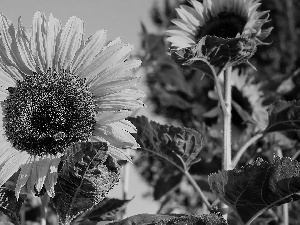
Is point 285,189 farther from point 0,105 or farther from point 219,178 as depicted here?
point 0,105

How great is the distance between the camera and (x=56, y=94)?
3.85ft

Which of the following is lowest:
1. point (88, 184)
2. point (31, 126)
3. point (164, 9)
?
point (88, 184)

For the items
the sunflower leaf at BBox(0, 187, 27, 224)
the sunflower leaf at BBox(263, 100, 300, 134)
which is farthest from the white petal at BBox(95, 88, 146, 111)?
the sunflower leaf at BBox(263, 100, 300, 134)

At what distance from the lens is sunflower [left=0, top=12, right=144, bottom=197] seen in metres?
1.14

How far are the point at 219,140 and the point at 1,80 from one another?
3.49 feet

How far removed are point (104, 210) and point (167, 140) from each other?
218 mm

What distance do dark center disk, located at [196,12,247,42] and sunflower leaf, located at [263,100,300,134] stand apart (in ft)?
0.66

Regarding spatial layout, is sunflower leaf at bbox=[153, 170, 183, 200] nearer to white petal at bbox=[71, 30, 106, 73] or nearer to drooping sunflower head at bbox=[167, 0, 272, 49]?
drooping sunflower head at bbox=[167, 0, 272, 49]

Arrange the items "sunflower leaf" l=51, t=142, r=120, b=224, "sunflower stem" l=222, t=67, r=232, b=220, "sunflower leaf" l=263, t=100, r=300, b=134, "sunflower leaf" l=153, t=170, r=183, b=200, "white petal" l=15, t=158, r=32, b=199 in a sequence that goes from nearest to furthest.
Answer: "sunflower leaf" l=51, t=142, r=120, b=224 → "white petal" l=15, t=158, r=32, b=199 → "sunflower stem" l=222, t=67, r=232, b=220 → "sunflower leaf" l=263, t=100, r=300, b=134 → "sunflower leaf" l=153, t=170, r=183, b=200

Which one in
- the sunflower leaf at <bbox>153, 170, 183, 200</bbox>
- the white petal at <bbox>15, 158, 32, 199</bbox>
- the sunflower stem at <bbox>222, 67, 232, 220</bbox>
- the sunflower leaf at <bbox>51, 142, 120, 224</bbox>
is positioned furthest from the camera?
the sunflower leaf at <bbox>153, 170, 183, 200</bbox>

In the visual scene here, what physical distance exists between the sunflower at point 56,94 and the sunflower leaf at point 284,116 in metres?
0.43

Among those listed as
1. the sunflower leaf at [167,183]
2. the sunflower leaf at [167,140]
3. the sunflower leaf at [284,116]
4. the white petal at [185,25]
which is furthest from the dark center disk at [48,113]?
the sunflower leaf at [167,183]

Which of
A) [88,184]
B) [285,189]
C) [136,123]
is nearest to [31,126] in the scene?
[88,184]

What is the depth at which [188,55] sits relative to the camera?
1308mm
